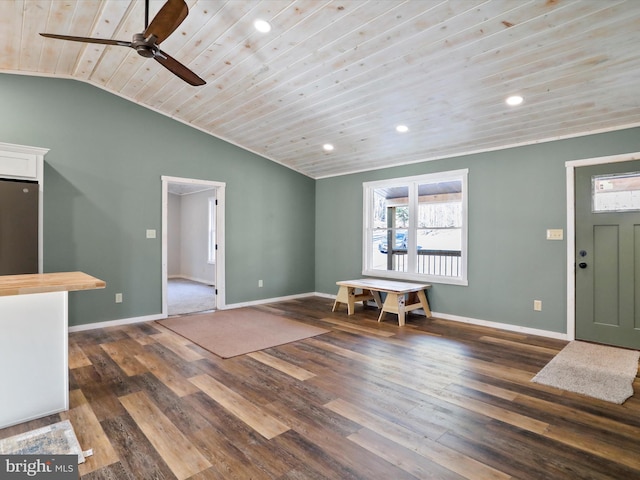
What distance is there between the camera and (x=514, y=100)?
3.41 metres

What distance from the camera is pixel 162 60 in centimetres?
254

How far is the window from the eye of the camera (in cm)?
504

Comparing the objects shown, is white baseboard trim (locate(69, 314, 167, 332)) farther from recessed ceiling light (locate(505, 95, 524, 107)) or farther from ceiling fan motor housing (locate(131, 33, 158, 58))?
recessed ceiling light (locate(505, 95, 524, 107))

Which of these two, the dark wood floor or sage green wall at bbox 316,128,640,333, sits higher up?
sage green wall at bbox 316,128,640,333

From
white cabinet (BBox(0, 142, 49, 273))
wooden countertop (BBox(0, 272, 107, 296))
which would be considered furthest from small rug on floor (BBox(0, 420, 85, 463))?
white cabinet (BBox(0, 142, 49, 273))

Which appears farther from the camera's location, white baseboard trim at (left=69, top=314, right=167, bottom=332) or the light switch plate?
white baseboard trim at (left=69, top=314, right=167, bottom=332)

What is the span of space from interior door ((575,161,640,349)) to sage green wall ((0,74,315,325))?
15.2ft

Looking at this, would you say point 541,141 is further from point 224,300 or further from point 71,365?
point 71,365

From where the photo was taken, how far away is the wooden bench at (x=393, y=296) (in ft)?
15.5

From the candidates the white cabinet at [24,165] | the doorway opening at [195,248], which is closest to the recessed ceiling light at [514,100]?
the doorway opening at [195,248]

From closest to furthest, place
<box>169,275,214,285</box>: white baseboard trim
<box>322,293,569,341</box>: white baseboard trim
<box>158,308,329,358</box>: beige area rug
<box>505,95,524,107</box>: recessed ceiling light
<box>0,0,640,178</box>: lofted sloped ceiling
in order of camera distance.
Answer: <box>0,0,640,178</box>: lofted sloped ceiling < <box>505,95,524,107</box>: recessed ceiling light < <box>158,308,329,358</box>: beige area rug < <box>322,293,569,341</box>: white baseboard trim < <box>169,275,214,285</box>: white baseboard trim

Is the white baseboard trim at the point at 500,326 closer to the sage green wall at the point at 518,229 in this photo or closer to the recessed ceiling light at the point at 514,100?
the sage green wall at the point at 518,229

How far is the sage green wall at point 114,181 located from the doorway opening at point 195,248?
0.58ft

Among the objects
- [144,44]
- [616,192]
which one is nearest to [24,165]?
[144,44]
